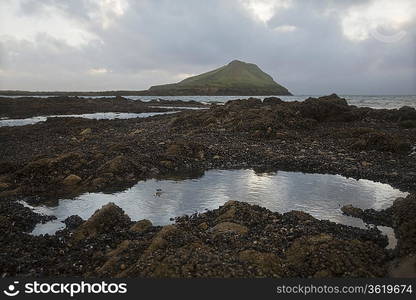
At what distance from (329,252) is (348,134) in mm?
20130

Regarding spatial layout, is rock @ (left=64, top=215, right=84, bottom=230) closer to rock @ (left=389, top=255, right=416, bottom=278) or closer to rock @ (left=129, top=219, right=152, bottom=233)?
rock @ (left=129, top=219, right=152, bottom=233)

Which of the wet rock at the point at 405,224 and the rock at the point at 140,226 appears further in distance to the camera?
the rock at the point at 140,226

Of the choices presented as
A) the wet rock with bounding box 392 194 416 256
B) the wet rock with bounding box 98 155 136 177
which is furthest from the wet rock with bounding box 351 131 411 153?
the wet rock with bounding box 98 155 136 177

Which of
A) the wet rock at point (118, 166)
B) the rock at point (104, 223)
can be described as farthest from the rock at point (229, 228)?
the wet rock at point (118, 166)

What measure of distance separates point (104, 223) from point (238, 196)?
19.3 ft

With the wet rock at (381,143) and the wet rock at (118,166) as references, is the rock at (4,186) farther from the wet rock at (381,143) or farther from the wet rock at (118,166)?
the wet rock at (381,143)

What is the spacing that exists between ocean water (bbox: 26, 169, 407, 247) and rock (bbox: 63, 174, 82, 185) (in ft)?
5.61

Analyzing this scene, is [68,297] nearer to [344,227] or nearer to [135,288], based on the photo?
[135,288]

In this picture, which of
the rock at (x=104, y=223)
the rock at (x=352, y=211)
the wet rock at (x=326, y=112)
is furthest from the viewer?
the wet rock at (x=326, y=112)

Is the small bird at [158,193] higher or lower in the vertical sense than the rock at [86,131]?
lower

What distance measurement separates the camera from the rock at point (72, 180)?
16.2 metres

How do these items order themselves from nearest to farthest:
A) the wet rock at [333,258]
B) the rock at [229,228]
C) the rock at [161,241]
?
1. the wet rock at [333,258]
2. the rock at [161,241]
3. the rock at [229,228]

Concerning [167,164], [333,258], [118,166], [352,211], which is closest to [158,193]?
[118,166]

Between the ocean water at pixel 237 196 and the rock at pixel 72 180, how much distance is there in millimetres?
1711
